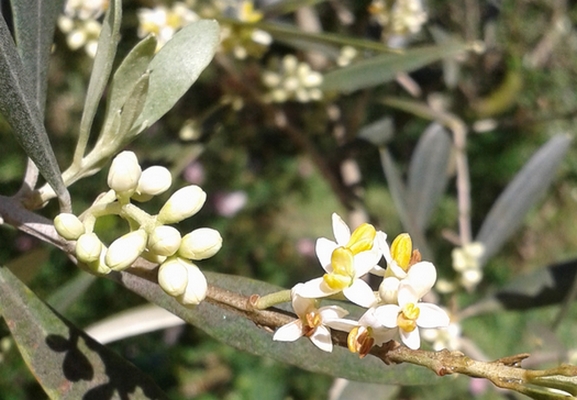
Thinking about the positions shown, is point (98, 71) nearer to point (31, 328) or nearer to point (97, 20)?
point (31, 328)

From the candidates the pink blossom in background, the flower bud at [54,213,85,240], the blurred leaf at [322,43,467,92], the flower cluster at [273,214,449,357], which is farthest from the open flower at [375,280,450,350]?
the pink blossom in background

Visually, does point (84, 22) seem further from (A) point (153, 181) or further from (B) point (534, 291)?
(B) point (534, 291)

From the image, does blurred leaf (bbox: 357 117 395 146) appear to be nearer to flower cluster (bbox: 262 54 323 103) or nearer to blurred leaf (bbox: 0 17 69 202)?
flower cluster (bbox: 262 54 323 103)

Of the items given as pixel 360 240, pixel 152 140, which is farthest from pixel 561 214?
pixel 360 240

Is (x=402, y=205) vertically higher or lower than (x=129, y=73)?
lower

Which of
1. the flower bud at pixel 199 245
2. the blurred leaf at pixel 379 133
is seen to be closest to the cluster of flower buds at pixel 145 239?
the flower bud at pixel 199 245

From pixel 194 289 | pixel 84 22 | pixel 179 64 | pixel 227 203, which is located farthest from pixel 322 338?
pixel 227 203
